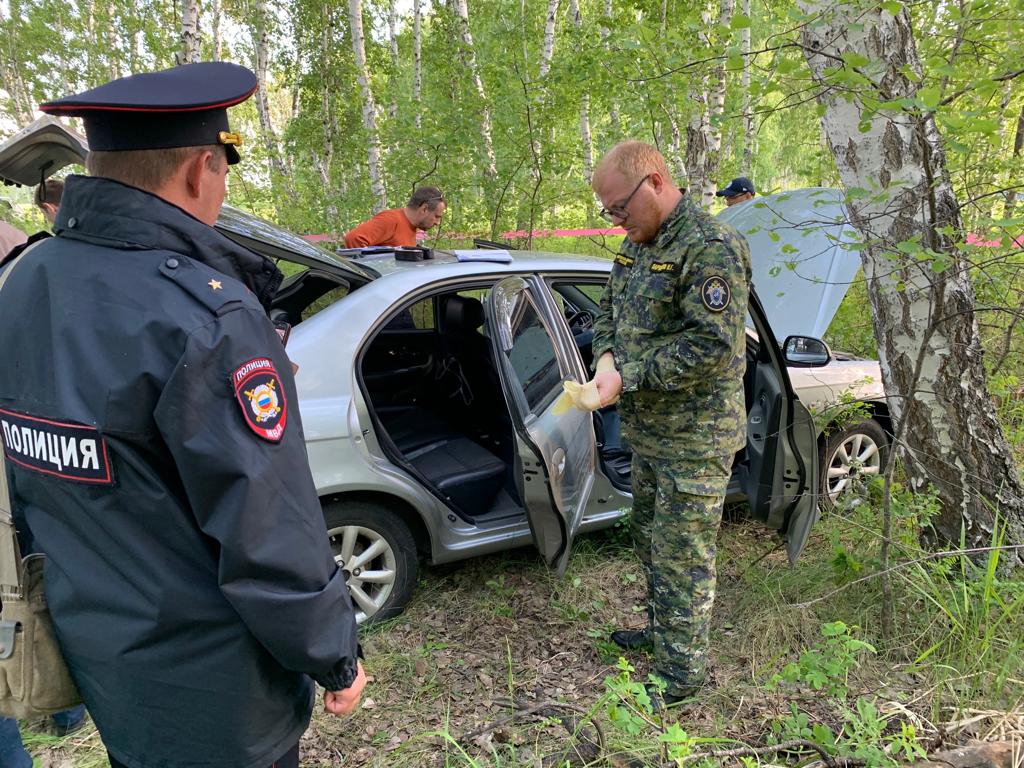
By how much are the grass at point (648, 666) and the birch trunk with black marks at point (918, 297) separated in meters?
0.27

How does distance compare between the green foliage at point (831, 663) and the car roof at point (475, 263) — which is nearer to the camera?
the green foliage at point (831, 663)

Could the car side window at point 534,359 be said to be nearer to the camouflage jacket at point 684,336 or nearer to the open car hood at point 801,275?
the camouflage jacket at point 684,336

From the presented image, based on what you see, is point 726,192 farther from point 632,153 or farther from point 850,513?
point 632,153

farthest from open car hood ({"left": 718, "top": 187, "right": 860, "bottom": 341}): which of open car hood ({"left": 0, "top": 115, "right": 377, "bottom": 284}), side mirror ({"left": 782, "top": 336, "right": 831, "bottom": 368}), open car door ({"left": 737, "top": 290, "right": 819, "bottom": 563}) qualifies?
open car hood ({"left": 0, "top": 115, "right": 377, "bottom": 284})

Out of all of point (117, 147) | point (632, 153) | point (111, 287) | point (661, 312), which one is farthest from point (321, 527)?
point (632, 153)

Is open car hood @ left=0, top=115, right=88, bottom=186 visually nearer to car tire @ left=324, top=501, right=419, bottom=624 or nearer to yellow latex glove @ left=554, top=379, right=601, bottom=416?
car tire @ left=324, top=501, right=419, bottom=624

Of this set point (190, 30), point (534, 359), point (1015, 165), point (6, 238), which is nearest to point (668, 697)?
point (534, 359)

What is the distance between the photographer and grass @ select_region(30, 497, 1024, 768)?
1976 mm

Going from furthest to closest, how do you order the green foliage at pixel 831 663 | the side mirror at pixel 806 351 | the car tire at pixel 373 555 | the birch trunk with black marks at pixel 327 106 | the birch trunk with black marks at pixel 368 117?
1. the birch trunk with black marks at pixel 327 106
2. the birch trunk with black marks at pixel 368 117
3. the side mirror at pixel 806 351
4. the car tire at pixel 373 555
5. the green foliage at pixel 831 663

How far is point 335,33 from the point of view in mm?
13062

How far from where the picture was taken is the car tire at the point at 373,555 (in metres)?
2.54

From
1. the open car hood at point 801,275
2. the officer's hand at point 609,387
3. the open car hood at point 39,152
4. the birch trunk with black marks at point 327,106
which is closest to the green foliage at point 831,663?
the officer's hand at point 609,387

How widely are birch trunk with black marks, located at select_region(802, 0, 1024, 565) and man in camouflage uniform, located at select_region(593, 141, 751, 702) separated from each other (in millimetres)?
766

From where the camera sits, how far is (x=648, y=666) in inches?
99.5
